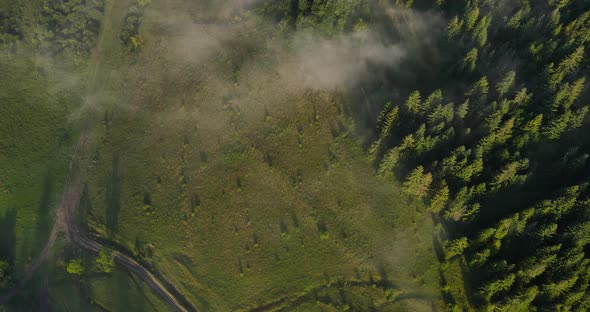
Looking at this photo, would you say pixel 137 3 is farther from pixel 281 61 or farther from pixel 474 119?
pixel 474 119

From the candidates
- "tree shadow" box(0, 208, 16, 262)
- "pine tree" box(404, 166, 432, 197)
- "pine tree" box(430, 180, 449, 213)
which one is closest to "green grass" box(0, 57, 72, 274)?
"tree shadow" box(0, 208, 16, 262)

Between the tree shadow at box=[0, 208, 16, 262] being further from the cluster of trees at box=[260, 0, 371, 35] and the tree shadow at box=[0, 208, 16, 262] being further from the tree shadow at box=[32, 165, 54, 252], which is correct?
the cluster of trees at box=[260, 0, 371, 35]

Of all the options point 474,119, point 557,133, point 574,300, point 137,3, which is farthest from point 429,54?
point 137,3

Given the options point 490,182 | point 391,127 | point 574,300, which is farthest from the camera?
point 391,127

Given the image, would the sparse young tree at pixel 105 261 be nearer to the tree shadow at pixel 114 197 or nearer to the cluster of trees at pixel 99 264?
the cluster of trees at pixel 99 264

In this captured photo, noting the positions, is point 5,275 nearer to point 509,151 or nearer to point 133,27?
point 133,27

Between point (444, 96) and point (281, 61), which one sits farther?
point (281, 61)

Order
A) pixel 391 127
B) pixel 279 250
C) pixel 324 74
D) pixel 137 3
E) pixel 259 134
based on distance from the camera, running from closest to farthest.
A: pixel 279 250 → pixel 391 127 → pixel 259 134 → pixel 324 74 → pixel 137 3
